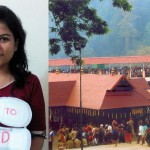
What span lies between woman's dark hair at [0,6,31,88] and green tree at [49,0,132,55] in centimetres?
50

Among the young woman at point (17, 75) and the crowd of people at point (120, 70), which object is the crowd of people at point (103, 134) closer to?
the crowd of people at point (120, 70)

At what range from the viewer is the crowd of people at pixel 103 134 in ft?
5.04

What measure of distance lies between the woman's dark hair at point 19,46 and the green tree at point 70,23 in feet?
1.65

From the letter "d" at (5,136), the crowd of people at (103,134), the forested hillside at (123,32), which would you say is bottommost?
the crowd of people at (103,134)

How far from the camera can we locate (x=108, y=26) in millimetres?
1559

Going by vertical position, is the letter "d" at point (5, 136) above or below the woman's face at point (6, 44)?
below

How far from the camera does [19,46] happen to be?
1.07 metres

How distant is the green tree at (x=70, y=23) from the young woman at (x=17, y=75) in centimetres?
51

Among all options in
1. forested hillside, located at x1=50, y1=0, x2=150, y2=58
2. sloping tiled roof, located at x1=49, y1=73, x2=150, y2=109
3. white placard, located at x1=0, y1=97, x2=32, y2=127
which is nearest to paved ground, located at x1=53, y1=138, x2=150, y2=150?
sloping tiled roof, located at x1=49, y1=73, x2=150, y2=109

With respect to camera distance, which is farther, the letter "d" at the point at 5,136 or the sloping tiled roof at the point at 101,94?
the sloping tiled roof at the point at 101,94

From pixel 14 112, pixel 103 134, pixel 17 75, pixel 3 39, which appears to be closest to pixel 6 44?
pixel 3 39

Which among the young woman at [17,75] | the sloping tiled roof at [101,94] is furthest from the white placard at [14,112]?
the sloping tiled roof at [101,94]

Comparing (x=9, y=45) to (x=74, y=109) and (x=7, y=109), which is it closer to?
(x=7, y=109)

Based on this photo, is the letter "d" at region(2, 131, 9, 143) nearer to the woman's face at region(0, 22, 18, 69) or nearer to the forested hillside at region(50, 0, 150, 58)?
the woman's face at region(0, 22, 18, 69)
